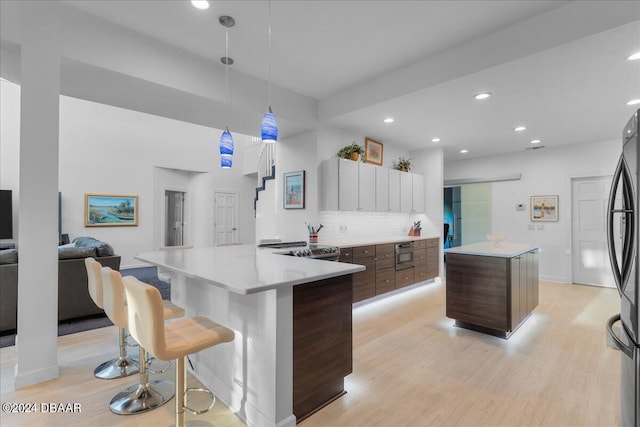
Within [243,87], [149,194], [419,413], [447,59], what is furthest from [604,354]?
[149,194]

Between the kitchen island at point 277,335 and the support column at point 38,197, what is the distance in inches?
35.3

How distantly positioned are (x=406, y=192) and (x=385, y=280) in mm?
1935

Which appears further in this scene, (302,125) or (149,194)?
(149,194)

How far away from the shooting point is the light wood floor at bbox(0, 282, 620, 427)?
79.5 inches

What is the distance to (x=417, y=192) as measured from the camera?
20.6 ft

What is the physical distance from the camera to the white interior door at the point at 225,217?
8812mm

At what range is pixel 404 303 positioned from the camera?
4695 mm

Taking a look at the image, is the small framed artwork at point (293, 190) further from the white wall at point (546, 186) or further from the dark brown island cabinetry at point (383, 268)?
the white wall at point (546, 186)

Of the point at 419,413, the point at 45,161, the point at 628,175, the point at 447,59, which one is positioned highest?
the point at 447,59

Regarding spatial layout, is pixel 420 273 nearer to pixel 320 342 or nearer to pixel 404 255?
pixel 404 255

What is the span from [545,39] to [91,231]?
8.45 m

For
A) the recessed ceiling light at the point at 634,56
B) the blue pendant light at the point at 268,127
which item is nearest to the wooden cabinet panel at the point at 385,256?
the blue pendant light at the point at 268,127

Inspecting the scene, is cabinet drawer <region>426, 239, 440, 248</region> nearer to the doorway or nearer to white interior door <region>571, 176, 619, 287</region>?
white interior door <region>571, 176, 619, 287</region>

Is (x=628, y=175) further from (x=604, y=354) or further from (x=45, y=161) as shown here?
(x=45, y=161)
